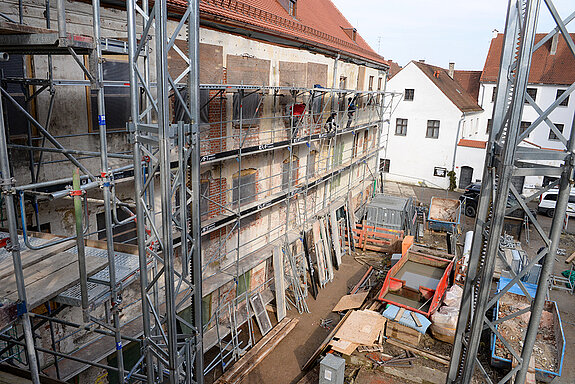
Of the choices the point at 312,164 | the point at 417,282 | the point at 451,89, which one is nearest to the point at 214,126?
the point at 312,164

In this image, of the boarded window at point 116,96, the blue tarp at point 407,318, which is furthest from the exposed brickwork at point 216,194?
the blue tarp at point 407,318

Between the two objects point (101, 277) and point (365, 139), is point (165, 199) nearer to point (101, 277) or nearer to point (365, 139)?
point (101, 277)

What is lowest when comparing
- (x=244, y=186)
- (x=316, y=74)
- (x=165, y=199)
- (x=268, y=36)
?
(x=244, y=186)

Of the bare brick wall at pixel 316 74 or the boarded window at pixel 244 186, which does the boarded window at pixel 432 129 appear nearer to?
the bare brick wall at pixel 316 74

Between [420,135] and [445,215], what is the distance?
35.1 feet

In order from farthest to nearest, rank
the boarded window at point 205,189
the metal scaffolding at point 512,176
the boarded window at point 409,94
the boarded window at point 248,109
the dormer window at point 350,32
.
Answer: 1. the boarded window at point 409,94
2. the dormer window at point 350,32
3. the boarded window at point 248,109
4. the boarded window at point 205,189
5. the metal scaffolding at point 512,176

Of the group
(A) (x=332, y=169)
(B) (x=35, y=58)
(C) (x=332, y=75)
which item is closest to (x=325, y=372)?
(B) (x=35, y=58)

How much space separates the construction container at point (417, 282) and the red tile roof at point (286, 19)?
26.9 ft

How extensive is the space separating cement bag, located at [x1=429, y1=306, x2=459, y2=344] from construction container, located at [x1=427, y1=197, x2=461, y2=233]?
8598mm

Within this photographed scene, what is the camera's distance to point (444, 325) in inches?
437

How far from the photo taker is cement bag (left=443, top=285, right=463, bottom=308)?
11.9m

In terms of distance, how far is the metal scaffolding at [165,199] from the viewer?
4.60 metres

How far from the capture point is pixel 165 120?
4582 mm

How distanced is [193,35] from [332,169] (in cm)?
1357
